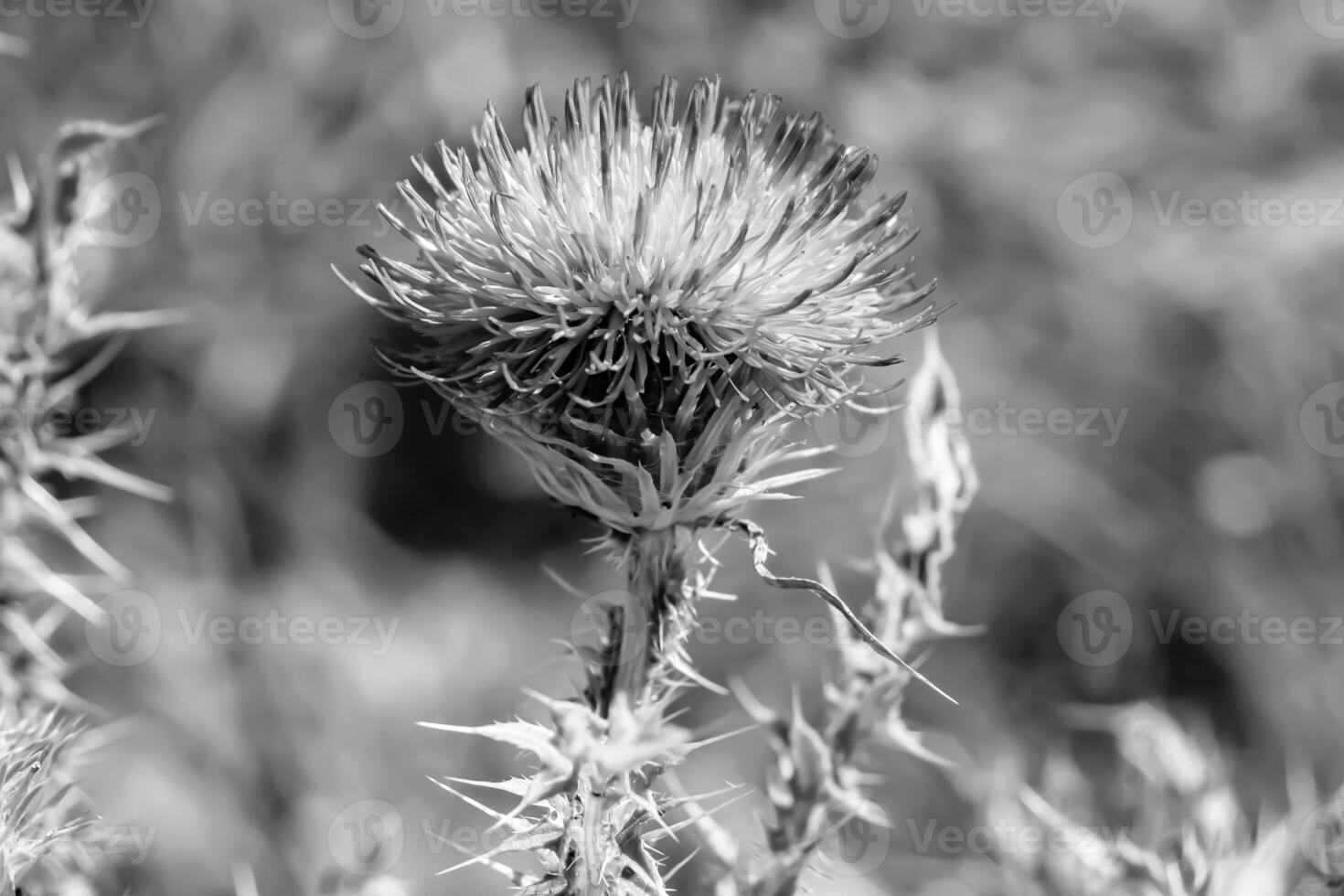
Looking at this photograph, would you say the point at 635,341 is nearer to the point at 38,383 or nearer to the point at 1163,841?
the point at 38,383

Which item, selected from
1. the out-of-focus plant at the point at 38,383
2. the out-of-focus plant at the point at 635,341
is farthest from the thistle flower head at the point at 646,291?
the out-of-focus plant at the point at 38,383

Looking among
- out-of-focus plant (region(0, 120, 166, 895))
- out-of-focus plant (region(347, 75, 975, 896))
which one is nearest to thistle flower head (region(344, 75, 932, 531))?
out-of-focus plant (region(347, 75, 975, 896))

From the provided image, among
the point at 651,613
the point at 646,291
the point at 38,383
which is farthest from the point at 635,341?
the point at 38,383

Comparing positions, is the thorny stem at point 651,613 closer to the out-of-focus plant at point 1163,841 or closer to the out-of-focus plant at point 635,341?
the out-of-focus plant at point 635,341

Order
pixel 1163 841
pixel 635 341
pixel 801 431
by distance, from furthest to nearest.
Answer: pixel 801 431 < pixel 1163 841 < pixel 635 341

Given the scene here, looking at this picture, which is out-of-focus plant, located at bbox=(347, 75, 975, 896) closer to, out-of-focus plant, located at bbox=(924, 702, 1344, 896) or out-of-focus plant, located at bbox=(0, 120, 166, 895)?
out-of-focus plant, located at bbox=(924, 702, 1344, 896)

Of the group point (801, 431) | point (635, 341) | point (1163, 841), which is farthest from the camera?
point (801, 431)

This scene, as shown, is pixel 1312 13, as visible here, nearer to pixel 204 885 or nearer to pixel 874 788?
pixel 874 788

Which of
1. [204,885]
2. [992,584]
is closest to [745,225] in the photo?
[204,885]
